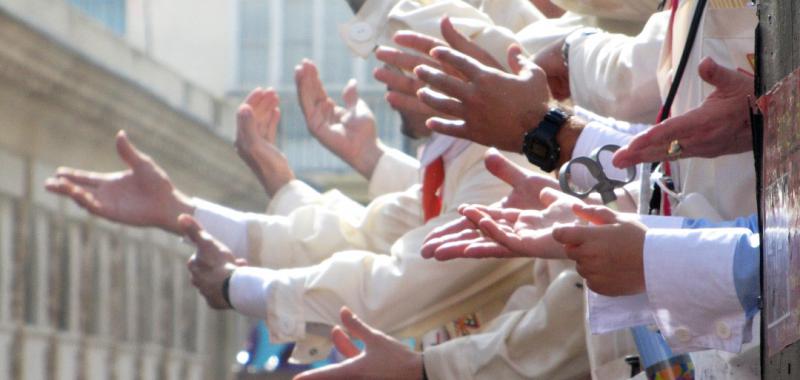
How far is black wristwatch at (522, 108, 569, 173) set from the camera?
169 inches

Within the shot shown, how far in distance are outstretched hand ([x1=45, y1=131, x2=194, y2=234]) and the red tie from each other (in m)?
1.19

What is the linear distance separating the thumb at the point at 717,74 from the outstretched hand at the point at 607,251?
0.81ft

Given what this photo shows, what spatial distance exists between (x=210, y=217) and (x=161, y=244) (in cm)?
2870

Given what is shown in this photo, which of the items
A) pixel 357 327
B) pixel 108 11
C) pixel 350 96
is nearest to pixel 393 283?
→ pixel 357 327

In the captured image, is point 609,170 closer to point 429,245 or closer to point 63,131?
point 429,245

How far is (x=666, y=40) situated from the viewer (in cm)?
410

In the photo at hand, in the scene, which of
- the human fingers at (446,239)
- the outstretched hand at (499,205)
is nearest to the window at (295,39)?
the outstretched hand at (499,205)

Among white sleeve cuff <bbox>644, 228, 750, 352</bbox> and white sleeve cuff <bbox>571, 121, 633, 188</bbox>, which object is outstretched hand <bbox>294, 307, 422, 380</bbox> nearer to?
white sleeve cuff <bbox>571, 121, 633, 188</bbox>

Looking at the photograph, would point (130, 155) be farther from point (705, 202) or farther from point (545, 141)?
point (705, 202)

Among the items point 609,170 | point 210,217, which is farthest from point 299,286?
point 609,170

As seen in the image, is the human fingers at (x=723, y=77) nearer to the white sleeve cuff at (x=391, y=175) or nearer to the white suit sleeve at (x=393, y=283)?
the white suit sleeve at (x=393, y=283)

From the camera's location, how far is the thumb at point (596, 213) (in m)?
3.52

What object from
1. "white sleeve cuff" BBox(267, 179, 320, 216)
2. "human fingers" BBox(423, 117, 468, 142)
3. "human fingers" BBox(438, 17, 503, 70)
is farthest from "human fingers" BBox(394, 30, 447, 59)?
"white sleeve cuff" BBox(267, 179, 320, 216)

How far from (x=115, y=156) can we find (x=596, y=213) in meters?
28.1
